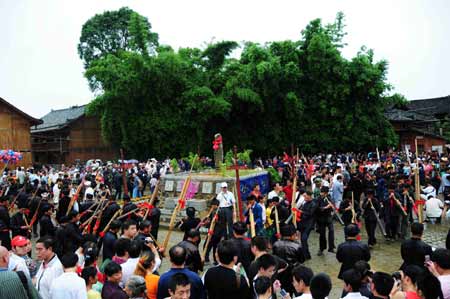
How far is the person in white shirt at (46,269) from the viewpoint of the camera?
525cm

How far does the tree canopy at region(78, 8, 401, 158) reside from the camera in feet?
94.4

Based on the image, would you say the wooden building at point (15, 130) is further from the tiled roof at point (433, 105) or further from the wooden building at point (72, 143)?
the tiled roof at point (433, 105)

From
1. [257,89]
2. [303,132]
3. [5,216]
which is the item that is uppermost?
[257,89]

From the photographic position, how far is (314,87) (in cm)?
3055

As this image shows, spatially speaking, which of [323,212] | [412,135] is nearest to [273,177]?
[323,212]

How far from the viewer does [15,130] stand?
34.2 meters

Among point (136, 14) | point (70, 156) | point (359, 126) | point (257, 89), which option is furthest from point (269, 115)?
point (70, 156)

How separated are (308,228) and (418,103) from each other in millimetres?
47619

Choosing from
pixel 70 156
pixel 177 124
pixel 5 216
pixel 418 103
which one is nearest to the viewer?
pixel 5 216

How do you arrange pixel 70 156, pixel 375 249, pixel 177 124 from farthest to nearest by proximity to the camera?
pixel 70 156, pixel 177 124, pixel 375 249

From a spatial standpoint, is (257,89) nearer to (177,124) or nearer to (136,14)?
(177,124)

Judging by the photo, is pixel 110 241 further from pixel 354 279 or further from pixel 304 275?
pixel 354 279

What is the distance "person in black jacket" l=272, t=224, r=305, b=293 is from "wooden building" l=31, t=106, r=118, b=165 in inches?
1318

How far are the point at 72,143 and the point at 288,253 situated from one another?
34.9 meters
